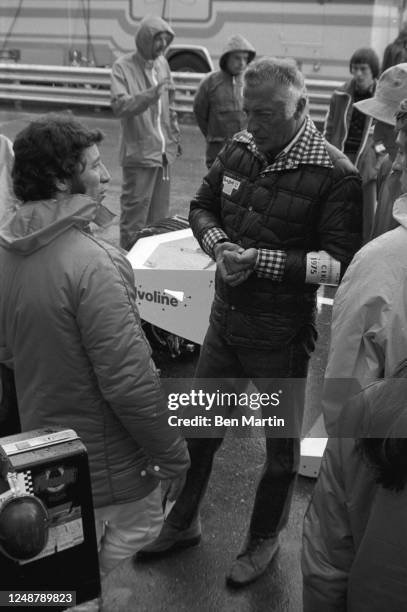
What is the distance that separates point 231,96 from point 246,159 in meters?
4.41

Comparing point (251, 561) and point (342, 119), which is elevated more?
point (342, 119)

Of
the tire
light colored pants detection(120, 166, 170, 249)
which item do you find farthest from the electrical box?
the tire

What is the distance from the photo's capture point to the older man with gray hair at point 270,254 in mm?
2539

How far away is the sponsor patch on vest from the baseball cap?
27.6 inches

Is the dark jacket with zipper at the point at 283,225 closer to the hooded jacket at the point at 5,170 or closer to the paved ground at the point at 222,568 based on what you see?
the paved ground at the point at 222,568

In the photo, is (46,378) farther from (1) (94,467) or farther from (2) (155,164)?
(2) (155,164)

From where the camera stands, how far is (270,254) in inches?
102

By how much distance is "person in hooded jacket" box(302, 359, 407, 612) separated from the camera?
4.71ft

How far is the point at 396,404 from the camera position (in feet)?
4.66

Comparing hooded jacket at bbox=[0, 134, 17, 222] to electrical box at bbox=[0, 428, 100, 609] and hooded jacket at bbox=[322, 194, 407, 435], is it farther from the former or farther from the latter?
hooded jacket at bbox=[322, 194, 407, 435]

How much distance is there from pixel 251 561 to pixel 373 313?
1.37 meters

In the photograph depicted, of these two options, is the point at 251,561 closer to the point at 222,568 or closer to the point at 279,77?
the point at 222,568

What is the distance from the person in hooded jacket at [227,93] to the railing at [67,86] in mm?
6085

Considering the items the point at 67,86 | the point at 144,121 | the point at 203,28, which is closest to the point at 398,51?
the point at 144,121
